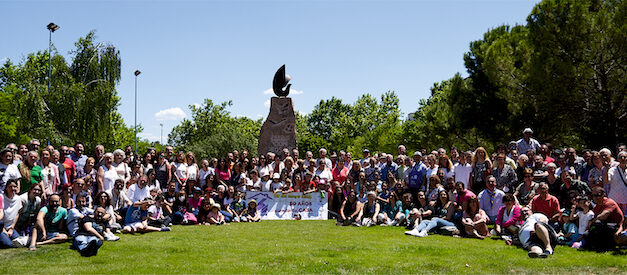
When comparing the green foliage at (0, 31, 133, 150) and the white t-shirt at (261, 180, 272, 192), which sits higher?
the green foliage at (0, 31, 133, 150)

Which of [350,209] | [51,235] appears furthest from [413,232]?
[51,235]

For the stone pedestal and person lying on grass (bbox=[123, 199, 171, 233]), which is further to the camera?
the stone pedestal

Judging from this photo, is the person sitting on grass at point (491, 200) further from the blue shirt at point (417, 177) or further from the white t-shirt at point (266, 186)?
the white t-shirt at point (266, 186)

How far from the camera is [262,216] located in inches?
567

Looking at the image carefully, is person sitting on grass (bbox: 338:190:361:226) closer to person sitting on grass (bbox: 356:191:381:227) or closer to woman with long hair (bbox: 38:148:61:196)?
person sitting on grass (bbox: 356:191:381:227)

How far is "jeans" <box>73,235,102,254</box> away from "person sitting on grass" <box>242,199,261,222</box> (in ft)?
18.3

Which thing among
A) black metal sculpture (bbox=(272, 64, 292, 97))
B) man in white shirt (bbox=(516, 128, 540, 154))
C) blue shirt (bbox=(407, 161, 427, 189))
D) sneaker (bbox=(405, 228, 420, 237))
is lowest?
sneaker (bbox=(405, 228, 420, 237))

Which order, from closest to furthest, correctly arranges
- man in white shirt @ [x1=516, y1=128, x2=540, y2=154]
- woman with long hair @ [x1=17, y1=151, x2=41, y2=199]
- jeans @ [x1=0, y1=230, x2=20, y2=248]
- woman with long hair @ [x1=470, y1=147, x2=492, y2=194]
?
jeans @ [x1=0, y1=230, x2=20, y2=248] < woman with long hair @ [x1=17, y1=151, x2=41, y2=199] < woman with long hair @ [x1=470, y1=147, x2=492, y2=194] < man in white shirt @ [x1=516, y1=128, x2=540, y2=154]

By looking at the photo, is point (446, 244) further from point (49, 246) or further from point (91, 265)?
point (49, 246)

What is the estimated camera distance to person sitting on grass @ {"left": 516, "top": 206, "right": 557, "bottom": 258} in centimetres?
826

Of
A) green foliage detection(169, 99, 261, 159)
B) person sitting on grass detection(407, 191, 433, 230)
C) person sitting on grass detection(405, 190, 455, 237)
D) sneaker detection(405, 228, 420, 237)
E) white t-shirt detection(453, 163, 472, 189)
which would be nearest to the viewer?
sneaker detection(405, 228, 420, 237)

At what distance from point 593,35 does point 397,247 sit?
Result: 11126 mm

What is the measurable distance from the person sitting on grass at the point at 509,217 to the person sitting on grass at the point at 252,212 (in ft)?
20.3

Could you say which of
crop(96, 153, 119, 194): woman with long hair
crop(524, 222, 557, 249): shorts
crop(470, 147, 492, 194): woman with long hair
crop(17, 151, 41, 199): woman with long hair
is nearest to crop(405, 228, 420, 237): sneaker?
crop(470, 147, 492, 194): woman with long hair
